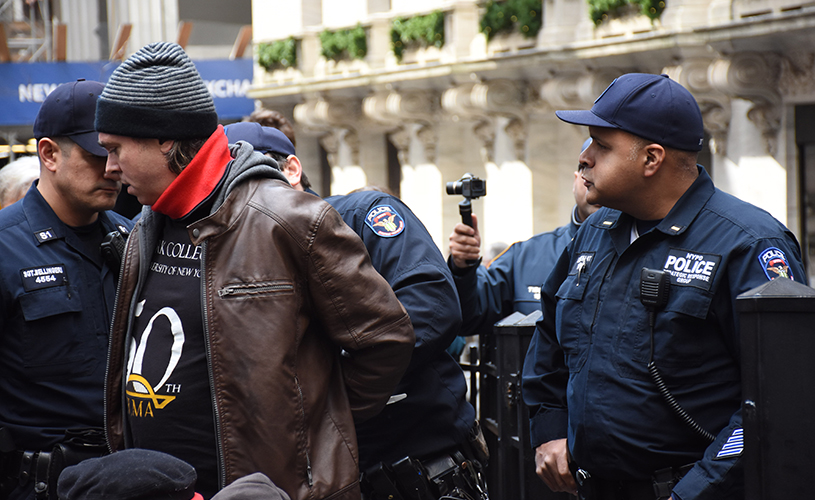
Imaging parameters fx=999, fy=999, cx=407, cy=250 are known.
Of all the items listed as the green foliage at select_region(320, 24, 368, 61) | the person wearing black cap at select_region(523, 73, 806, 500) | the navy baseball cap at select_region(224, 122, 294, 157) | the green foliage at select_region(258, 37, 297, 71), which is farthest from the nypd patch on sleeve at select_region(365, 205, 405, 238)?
the green foliage at select_region(258, 37, 297, 71)

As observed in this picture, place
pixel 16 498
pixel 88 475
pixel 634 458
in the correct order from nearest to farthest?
1. pixel 88 475
2. pixel 634 458
3. pixel 16 498

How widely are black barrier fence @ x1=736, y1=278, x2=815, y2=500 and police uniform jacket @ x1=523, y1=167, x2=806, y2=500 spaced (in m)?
0.29

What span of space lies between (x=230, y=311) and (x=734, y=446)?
137 centimetres

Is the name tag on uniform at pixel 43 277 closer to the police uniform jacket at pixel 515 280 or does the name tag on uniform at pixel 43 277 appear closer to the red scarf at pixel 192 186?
the red scarf at pixel 192 186

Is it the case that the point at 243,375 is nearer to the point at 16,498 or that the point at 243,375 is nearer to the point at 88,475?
the point at 88,475

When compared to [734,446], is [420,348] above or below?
above

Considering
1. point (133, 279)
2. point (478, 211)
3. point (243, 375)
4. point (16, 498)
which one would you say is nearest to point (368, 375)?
point (243, 375)

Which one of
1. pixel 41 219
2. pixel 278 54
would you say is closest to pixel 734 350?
pixel 41 219

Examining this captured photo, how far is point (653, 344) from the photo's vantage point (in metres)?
2.86

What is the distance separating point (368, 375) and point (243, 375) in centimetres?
Result: 39

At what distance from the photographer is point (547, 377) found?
11.2 ft

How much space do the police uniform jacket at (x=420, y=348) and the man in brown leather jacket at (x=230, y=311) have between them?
698 mm

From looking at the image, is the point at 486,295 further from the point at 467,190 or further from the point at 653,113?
the point at 653,113

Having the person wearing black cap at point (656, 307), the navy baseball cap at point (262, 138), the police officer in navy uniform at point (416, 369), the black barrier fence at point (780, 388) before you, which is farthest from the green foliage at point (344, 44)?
the black barrier fence at point (780, 388)
